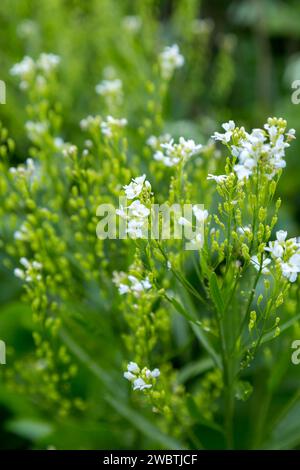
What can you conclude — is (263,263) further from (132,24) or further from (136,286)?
(132,24)

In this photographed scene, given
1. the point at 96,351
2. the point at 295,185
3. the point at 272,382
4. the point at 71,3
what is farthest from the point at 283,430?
the point at 71,3

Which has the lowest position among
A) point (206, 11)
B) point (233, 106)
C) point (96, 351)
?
point (96, 351)

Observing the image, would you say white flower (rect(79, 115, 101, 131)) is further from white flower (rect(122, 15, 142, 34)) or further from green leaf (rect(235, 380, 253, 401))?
white flower (rect(122, 15, 142, 34))

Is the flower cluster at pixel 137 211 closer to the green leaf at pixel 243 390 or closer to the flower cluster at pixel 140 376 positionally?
the flower cluster at pixel 140 376

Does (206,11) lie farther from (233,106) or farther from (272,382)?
(272,382)

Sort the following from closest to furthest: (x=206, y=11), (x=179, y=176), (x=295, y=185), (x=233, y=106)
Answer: (x=179, y=176)
(x=295, y=185)
(x=233, y=106)
(x=206, y=11)

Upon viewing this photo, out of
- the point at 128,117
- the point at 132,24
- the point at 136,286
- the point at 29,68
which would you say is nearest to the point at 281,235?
the point at 136,286
